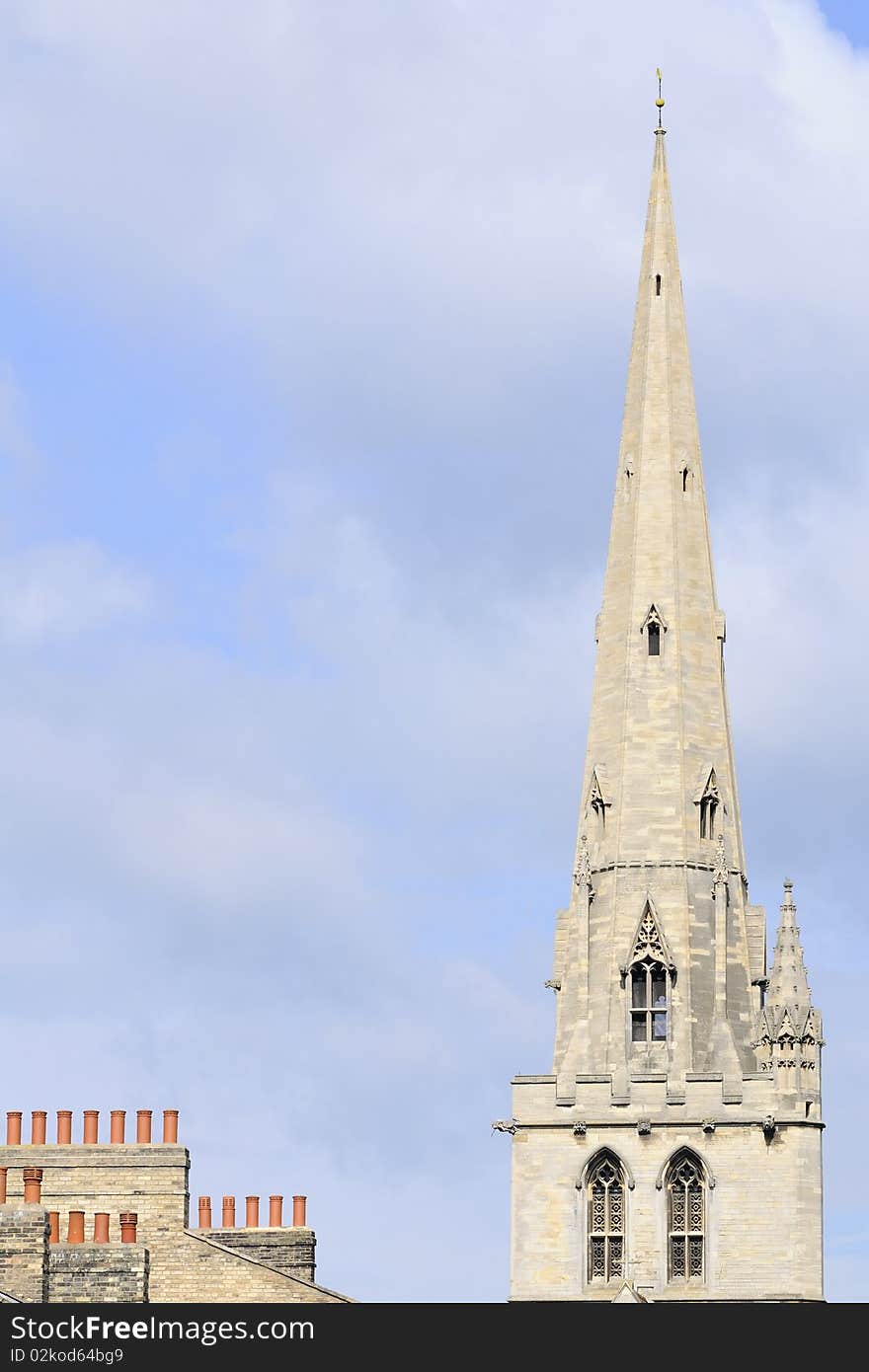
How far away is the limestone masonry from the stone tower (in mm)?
18313

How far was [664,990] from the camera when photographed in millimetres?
98812

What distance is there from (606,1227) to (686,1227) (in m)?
2.05

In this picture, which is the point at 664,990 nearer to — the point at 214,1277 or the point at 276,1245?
the point at 276,1245

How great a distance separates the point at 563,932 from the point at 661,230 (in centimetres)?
2012

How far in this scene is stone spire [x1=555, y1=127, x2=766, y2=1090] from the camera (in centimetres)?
9844

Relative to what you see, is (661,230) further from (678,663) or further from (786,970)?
(786,970)

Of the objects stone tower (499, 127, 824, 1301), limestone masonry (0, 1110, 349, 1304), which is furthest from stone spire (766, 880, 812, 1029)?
limestone masonry (0, 1110, 349, 1304)

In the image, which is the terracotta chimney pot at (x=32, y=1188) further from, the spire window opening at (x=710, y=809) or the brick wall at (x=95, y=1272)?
the spire window opening at (x=710, y=809)

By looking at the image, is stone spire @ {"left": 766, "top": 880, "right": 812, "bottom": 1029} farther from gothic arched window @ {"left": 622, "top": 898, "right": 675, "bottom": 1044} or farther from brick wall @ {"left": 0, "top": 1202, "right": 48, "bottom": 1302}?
brick wall @ {"left": 0, "top": 1202, "right": 48, "bottom": 1302}

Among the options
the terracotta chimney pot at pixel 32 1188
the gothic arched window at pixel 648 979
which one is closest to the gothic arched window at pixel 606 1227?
the gothic arched window at pixel 648 979
